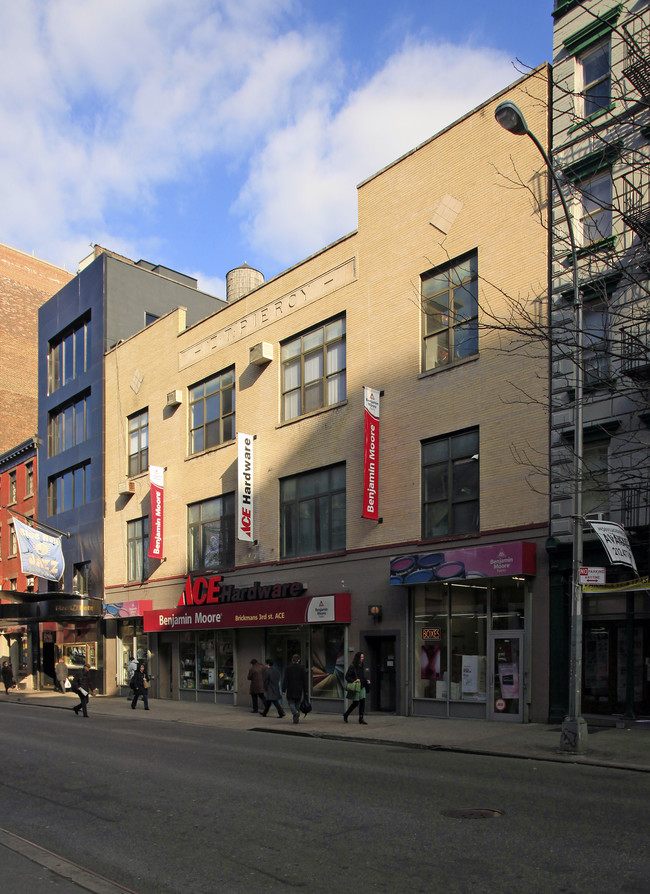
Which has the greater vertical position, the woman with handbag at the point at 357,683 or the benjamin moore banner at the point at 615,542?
the benjamin moore banner at the point at 615,542

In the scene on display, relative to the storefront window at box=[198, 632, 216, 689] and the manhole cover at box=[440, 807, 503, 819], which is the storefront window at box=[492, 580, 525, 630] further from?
the storefront window at box=[198, 632, 216, 689]

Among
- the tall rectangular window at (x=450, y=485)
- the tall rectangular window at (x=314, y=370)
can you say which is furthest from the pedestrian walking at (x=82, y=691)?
the tall rectangular window at (x=450, y=485)

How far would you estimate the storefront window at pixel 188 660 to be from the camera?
30.9 m

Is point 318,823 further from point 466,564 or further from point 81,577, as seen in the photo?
point 81,577

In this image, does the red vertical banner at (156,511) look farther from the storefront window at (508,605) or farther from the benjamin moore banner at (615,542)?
the benjamin moore banner at (615,542)

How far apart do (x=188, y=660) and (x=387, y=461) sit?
13.1m

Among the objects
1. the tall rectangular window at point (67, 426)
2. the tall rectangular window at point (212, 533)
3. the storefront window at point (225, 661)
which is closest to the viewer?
the storefront window at point (225, 661)

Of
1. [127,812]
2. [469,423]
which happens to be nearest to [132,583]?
[469,423]

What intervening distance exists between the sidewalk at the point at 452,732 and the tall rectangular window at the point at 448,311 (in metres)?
8.96

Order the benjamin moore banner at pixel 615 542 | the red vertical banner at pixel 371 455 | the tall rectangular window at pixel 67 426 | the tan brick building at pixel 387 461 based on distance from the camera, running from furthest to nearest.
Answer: the tall rectangular window at pixel 67 426
the red vertical banner at pixel 371 455
the tan brick building at pixel 387 461
the benjamin moore banner at pixel 615 542

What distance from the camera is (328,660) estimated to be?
24.5m

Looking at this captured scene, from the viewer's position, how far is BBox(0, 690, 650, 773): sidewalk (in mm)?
14133

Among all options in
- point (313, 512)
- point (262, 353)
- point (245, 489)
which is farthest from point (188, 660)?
point (262, 353)

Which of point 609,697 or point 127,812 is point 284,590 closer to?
point 609,697
